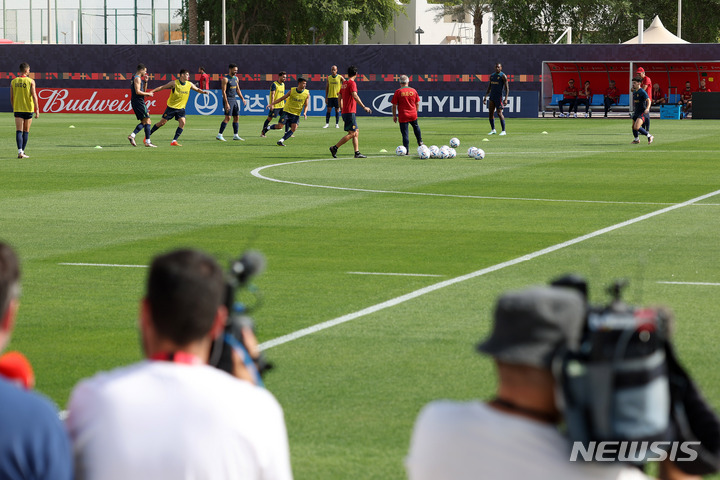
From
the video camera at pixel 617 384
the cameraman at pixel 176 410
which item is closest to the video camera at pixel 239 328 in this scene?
the cameraman at pixel 176 410

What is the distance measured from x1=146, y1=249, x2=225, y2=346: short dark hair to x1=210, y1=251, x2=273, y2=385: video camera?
0.11 m

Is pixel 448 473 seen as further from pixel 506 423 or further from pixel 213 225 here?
pixel 213 225

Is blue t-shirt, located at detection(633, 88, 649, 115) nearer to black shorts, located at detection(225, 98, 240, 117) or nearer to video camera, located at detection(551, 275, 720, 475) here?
black shorts, located at detection(225, 98, 240, 117)

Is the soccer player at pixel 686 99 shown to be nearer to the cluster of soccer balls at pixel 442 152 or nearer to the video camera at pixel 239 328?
the cluster of soccer balls at pixel 442 152

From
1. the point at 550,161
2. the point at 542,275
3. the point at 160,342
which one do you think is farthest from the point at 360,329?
the point at 550,161

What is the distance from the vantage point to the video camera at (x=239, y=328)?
3492 millimetres

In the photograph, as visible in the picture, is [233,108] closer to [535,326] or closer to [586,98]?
[586,98]

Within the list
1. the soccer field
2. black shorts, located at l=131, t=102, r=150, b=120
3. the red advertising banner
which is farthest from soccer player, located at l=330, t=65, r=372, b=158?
the red advertising banner

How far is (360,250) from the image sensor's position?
1349 cm

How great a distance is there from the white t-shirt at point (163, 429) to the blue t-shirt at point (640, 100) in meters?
28.6

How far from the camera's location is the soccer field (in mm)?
7762

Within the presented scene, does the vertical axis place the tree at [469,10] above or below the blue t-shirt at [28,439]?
above

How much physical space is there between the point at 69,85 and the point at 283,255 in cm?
4410

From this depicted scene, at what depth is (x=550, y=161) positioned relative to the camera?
85.1 ft
